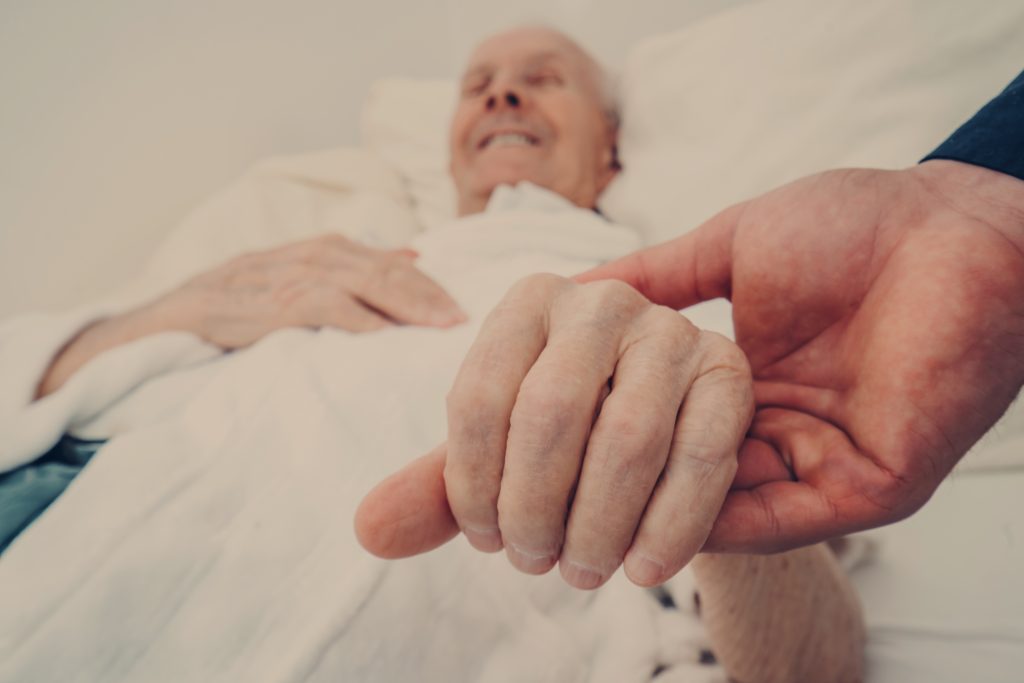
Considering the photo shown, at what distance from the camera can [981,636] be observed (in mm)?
511

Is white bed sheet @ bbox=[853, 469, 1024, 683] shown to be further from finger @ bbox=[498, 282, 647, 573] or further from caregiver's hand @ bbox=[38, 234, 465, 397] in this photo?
caregiver's hand @ bbox=[38, 234, 465, 397]

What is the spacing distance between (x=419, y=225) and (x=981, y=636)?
125 cm

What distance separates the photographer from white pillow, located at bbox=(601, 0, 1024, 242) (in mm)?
745

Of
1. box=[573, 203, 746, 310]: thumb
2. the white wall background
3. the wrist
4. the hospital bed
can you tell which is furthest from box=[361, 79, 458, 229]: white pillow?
the wrist

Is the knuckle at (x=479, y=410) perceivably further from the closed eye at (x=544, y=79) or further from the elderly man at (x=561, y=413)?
the closed eye at (x=544, y=79)

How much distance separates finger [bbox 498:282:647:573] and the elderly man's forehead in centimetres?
94

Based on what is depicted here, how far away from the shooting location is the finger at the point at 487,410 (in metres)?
0.30

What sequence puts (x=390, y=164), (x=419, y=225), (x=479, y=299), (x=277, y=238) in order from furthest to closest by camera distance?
(x=390, y=164) < (x=419, y=225) < (x=277, y=238) < (x=479, y=299)

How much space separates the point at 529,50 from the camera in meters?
1.08

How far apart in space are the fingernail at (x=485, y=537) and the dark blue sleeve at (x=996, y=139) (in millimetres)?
448

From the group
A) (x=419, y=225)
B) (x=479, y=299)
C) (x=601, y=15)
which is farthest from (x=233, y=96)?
(x=479, y=299)

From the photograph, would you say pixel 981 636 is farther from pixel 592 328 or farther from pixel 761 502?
pixel 592 328

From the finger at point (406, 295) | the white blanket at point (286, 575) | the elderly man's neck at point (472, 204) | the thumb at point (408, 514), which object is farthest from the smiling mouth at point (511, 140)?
the thumb at point (408, 514)

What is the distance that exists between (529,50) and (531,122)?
184mm
